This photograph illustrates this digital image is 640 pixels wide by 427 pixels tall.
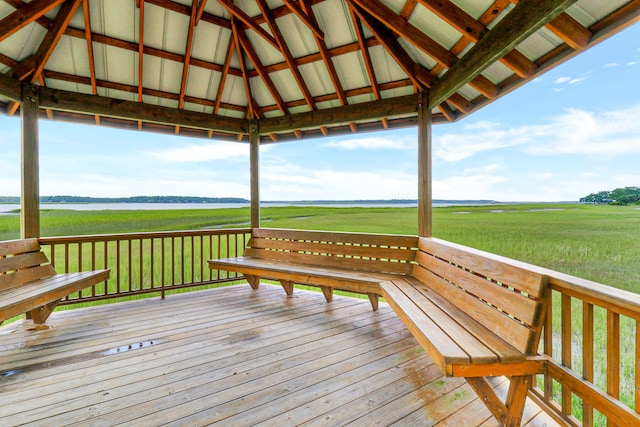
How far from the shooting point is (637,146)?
3.55 metres

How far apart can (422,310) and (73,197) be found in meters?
16.3

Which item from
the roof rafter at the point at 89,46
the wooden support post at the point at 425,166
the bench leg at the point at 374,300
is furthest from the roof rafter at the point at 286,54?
the bench leg at the point at 374,300

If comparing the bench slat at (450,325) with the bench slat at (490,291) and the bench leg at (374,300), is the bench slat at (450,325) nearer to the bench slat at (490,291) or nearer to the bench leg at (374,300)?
the bench slat at (490,291)

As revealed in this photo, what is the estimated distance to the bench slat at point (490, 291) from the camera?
1.74 meters

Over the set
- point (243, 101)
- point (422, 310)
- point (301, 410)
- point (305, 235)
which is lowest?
point (301, 410)

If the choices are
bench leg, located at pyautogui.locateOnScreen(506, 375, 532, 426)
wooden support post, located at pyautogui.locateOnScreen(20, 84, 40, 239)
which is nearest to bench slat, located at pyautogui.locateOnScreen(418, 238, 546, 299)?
bench leg, located at pyautogui.locateOnScreen(506, 375, 532, 426)

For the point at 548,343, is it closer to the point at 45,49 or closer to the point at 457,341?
the point at 457,341

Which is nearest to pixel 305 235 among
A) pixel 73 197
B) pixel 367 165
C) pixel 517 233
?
pixel 517 233

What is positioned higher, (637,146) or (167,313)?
(637,146)

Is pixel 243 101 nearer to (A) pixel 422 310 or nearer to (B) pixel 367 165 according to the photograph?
(A) pixel 422 310

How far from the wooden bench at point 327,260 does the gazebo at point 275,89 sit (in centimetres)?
49

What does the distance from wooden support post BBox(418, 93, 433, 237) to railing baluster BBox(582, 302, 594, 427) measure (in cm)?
237

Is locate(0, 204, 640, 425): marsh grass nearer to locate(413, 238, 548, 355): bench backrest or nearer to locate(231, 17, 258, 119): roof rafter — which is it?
locate(413, 238, 548, 355): bench backrest

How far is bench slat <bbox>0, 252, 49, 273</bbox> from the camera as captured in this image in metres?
3.07
